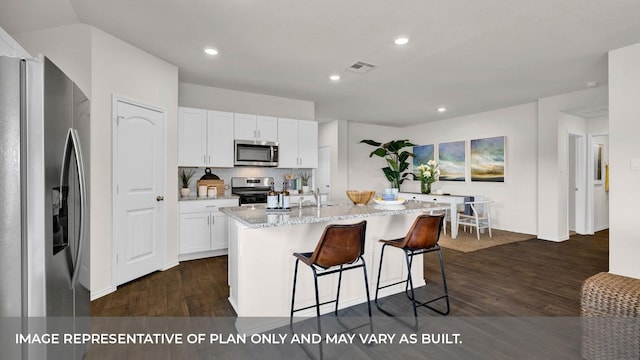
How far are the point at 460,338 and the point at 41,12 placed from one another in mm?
4319

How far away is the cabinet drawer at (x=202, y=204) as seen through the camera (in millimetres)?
3953

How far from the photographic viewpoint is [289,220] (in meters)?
2.06

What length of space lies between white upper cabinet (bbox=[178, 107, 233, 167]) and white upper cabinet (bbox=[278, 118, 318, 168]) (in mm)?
873

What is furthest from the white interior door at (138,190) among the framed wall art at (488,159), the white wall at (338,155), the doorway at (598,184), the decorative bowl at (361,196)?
the doorway at (598,184)

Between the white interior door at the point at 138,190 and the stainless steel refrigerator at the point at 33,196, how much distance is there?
1806 mm

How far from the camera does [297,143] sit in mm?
5141

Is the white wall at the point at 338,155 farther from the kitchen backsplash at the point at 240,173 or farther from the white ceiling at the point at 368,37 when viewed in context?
the white ceiling at the point at 368,37

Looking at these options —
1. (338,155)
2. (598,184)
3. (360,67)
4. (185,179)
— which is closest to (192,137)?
(185,179)

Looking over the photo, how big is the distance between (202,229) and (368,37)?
317 cm

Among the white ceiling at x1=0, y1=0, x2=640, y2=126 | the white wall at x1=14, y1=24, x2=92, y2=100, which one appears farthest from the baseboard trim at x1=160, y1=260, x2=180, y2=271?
the white ceiling at x1=0, y1=0, x2=640, y2=126

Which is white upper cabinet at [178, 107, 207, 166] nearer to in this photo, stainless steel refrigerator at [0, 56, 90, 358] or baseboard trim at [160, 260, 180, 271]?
baseboard trim at [160, 260, 180, 271]

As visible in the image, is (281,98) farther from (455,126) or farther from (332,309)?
(455,126)

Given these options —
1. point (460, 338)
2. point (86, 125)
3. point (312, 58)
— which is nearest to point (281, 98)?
point (312, 58)

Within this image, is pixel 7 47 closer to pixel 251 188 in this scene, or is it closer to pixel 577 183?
pixel 251 188
